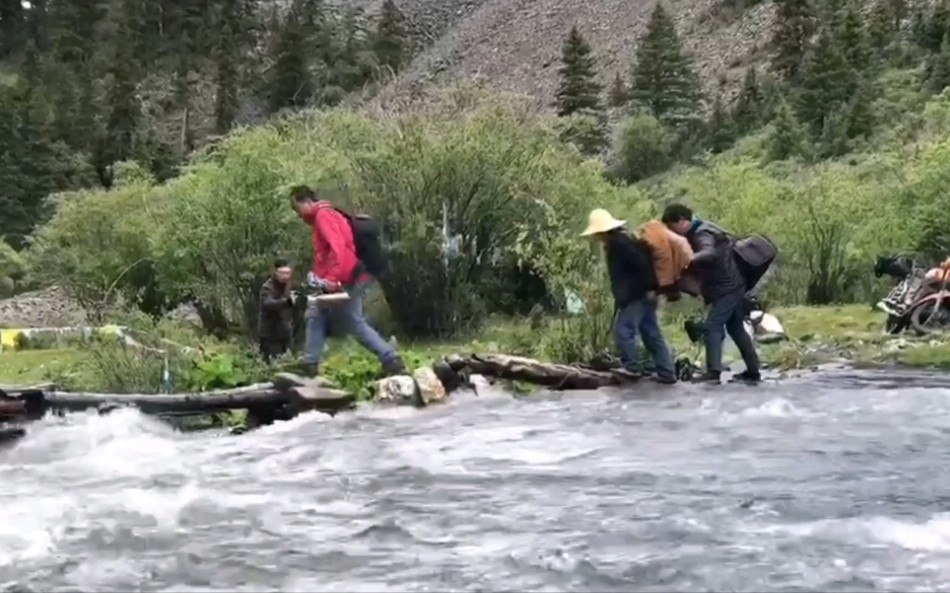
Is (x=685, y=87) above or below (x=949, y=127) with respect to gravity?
above

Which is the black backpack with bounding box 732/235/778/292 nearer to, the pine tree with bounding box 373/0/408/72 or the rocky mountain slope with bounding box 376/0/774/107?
the rocky mountain slope with bounding box 376/0/774/107

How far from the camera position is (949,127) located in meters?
35.7

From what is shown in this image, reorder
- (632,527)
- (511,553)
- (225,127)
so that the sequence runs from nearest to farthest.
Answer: (511,553)
(632,527)
(225,127)

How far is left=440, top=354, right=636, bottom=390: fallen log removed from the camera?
12.8 meters

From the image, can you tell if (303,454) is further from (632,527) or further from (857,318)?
(857,318)

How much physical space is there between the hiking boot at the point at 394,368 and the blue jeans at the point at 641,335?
7.17ft

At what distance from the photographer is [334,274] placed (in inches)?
466

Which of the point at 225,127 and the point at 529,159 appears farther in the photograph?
the point at 225,127

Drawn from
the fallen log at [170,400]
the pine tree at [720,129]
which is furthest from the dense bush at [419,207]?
the pine tree at [720,129]

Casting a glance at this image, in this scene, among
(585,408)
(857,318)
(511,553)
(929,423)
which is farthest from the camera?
(857,318)

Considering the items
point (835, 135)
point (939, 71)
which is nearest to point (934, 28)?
point (939, 71)

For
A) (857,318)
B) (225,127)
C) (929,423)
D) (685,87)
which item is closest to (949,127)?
(857,318)

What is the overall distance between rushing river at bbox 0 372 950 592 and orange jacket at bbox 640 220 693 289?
1274 millimetres

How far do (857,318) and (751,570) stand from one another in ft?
50.3
